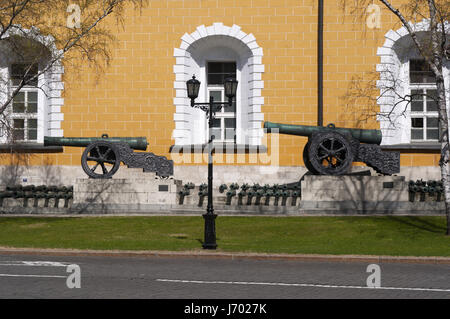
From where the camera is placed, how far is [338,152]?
2289cm

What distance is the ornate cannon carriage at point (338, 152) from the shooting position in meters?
22.7

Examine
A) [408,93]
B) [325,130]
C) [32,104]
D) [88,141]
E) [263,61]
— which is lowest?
[88,141]

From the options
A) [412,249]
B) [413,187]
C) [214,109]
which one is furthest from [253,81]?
[412,249]

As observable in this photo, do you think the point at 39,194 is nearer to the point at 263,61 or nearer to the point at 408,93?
the point at 263,61

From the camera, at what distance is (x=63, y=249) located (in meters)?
15.1

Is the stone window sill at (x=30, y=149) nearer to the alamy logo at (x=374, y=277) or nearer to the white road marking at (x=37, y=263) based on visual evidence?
the white road marking at (x=37, y=263)

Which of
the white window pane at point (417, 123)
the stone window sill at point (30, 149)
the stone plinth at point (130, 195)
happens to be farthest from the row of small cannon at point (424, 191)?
the stone window sill at point (30, 149)

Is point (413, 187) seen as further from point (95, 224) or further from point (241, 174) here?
point (95, 224)

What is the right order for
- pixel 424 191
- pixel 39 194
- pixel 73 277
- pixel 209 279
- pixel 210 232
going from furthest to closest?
pixel 39 194
pixel 424 191
pixel 210 232
pixel 209 279
pixel 73 277

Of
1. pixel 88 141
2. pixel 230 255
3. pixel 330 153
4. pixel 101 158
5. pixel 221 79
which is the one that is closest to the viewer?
pixel 230 255

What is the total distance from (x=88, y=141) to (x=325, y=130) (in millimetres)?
8289

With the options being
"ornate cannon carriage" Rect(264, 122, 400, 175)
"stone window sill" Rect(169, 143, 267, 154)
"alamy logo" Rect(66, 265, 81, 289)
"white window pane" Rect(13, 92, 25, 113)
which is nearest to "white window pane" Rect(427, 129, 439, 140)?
"ornate cannon carriage" Rect(264, 122, 400, 175)

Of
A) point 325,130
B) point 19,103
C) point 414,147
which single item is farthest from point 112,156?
point 414,147

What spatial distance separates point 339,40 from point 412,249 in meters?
13.3
